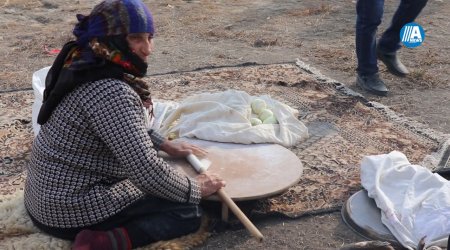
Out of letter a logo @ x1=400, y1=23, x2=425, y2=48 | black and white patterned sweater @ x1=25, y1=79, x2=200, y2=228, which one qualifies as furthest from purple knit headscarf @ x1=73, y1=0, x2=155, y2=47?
letter a logo @ x1=400, y1=23, x2=425, y2=48

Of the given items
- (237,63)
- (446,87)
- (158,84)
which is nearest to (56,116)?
(158,84)

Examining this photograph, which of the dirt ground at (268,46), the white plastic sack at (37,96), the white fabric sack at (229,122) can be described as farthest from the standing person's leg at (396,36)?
the white plastic sack at (37,96)

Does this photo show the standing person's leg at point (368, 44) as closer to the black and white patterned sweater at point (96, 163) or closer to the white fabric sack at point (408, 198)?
the white fabric sack at point (408, 198)

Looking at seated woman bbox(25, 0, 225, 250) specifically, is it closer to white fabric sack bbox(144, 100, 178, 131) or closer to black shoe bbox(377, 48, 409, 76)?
white fabric sack bbox(144, 100, 178, 131)

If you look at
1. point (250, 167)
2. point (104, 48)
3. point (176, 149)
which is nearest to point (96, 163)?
point (104, 48)

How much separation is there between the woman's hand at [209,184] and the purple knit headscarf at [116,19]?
750 mm

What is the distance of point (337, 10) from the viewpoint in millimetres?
8055

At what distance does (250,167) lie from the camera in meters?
3.20

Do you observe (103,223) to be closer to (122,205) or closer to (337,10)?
(122,205)

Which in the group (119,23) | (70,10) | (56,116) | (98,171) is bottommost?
(70,10)

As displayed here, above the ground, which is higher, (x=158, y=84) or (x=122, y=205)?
(x=122, y=205)

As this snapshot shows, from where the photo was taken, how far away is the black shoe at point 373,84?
4895mm

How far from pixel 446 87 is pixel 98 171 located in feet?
11.5

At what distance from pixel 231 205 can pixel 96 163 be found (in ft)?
2.06
